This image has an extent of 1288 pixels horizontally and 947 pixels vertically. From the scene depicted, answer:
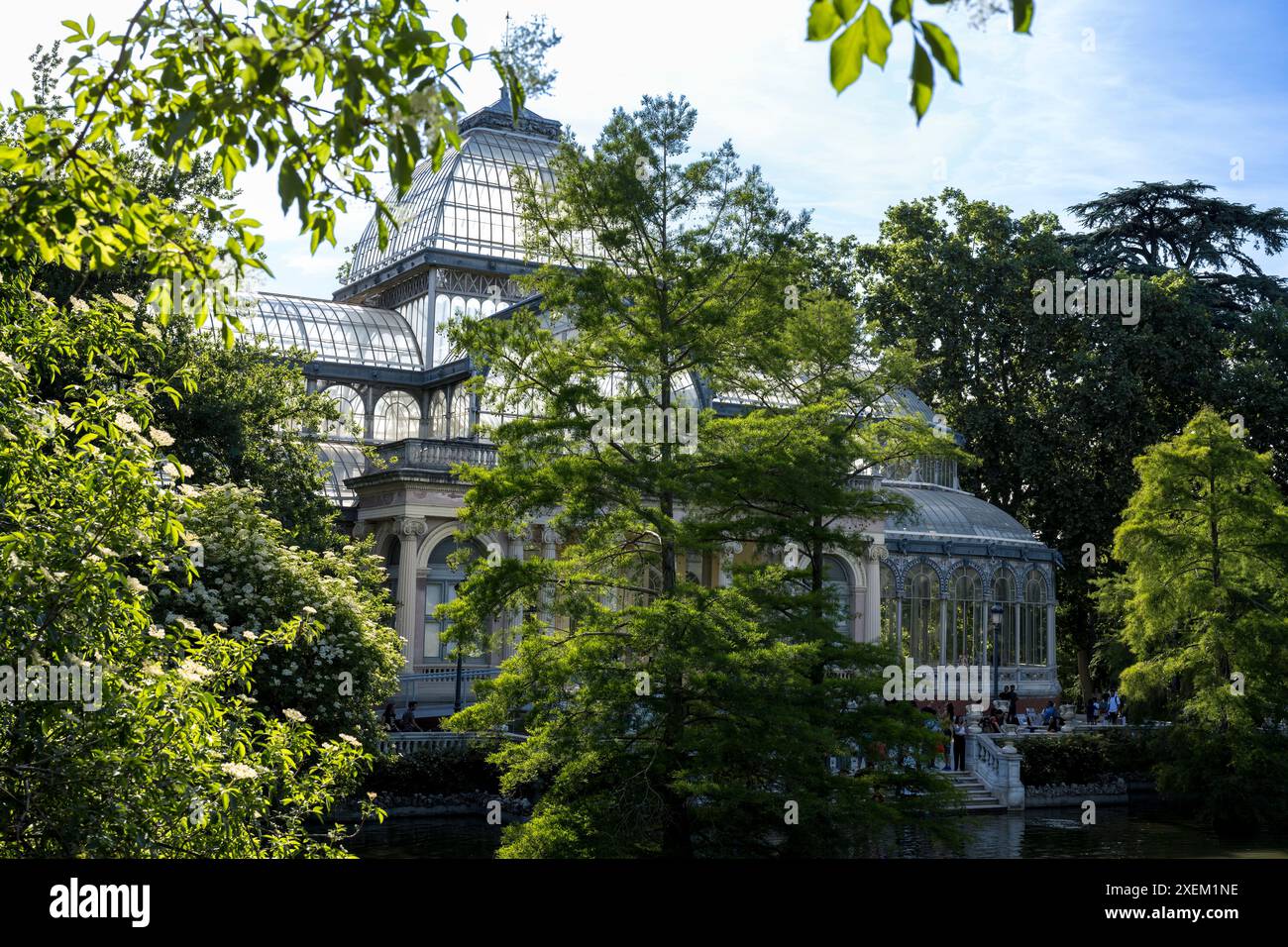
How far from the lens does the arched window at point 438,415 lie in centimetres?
4144

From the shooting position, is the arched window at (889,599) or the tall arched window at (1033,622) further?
the tall arched window at (1033,622)

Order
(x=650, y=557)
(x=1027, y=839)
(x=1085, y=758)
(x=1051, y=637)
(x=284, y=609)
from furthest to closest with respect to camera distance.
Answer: (x=1051, y=637)
(x=1085, y=758)
(x=1027, y=839)
(x=284, y=609)
(x=650, y=557)

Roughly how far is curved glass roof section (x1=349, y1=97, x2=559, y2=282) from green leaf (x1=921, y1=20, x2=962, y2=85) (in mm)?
39772

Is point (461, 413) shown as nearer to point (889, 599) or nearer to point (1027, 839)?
point (889, 599)

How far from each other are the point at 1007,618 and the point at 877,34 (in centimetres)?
4330

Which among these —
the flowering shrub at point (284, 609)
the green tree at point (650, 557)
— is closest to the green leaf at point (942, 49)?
the green tree at point (650, 557)

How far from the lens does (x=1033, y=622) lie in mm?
46312

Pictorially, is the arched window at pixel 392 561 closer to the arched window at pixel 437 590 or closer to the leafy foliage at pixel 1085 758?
the arched window at pixel 437 590

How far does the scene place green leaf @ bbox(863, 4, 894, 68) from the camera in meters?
4.00

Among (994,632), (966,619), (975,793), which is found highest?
(966,619)

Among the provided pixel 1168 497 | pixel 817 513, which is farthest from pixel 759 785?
pixel 1168 497

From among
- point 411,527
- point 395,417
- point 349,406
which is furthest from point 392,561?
point 349,406

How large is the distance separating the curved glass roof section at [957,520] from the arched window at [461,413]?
13.2m

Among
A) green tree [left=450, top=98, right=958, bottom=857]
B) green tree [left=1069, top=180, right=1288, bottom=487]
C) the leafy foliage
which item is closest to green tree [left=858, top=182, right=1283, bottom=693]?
green tree [left=1069, top=180, right=1288, bottom=487]
